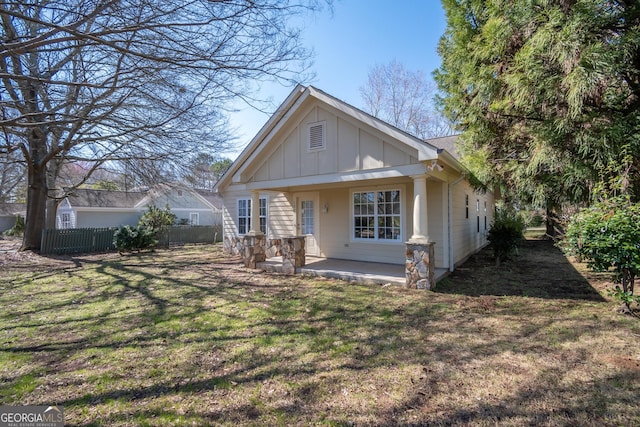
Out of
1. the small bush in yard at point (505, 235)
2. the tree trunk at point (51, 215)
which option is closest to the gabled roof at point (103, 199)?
the tree trunk at point (51, 215)

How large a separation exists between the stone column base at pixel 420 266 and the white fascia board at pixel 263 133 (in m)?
4.28

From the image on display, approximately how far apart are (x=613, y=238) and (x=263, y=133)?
8.46m

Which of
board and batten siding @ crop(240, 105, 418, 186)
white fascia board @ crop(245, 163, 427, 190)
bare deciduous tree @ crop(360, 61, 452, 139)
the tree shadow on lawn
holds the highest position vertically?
bare deciduous tree @ crop(360, 61, 452, 139)

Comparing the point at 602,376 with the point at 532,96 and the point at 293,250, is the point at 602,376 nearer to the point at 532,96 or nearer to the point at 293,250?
the point at 532,96

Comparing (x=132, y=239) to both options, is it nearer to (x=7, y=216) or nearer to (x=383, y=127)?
(x=383, y=127)

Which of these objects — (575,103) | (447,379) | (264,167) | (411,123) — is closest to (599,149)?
(575,103)

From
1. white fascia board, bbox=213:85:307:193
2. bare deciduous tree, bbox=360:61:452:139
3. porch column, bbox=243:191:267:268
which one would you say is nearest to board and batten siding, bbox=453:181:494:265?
white fascia board, bbox=213:85:307:193

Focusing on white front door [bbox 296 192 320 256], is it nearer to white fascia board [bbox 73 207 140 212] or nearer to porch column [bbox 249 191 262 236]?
porch column [bbox 249 191 262 236]

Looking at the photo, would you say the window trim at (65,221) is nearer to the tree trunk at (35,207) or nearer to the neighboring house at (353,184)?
the tree trunk at (35,207)

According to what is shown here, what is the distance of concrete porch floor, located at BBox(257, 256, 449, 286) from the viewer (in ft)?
23.4

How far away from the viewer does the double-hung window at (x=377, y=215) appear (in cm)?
884

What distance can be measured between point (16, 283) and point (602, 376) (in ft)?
36.0

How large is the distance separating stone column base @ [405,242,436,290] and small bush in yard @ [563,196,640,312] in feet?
7.46

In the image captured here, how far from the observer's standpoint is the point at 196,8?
14.6 feet
